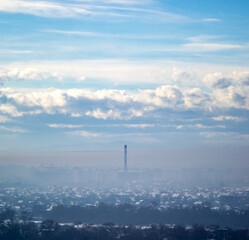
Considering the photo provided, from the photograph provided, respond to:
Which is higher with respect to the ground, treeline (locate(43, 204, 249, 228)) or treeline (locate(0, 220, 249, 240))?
treeline (locate(0, 220, 249, 240))

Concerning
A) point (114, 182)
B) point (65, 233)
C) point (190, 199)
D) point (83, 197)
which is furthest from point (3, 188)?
point (65, 233)

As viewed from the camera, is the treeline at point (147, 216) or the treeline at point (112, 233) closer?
the treeline at point (112, 233)

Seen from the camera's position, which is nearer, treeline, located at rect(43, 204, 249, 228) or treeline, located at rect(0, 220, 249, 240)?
treeline, located at rect(0, 220, 249, 240)

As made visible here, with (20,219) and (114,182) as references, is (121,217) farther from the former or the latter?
(114,182)

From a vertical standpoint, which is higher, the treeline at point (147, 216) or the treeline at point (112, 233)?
the treeline at point (112, 233)
